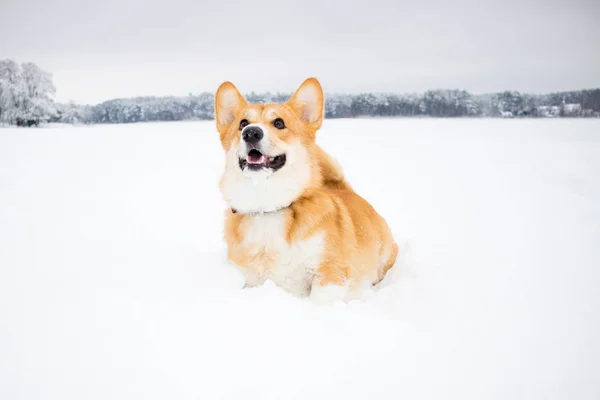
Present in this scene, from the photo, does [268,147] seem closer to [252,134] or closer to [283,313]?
[252,134]

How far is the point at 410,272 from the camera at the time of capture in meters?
3.66

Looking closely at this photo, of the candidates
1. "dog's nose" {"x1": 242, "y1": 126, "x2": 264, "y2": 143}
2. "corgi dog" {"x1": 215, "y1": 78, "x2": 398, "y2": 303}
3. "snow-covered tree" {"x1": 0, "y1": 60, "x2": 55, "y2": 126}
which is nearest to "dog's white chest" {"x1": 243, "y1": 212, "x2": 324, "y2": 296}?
"corgi dog" {"x1": 215, "y1": 78, "x2": 398, "y2": 303}

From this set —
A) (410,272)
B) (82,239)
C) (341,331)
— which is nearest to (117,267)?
(82,239)

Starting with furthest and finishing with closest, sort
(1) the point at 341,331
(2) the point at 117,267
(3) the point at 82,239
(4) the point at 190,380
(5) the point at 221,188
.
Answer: (3) the point at 82,239 < (2) the point at 117,267 < (5) the point at 221,188 < (1) the point at 341,331 < (4) the point at 190,380

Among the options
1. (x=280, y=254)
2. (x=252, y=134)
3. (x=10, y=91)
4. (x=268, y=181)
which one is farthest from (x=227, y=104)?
(x=10, y=91)

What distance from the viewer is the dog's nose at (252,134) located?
2.79 m

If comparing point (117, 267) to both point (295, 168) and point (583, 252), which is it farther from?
point (583, 252)

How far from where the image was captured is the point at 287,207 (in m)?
3.00

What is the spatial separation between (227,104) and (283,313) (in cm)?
174

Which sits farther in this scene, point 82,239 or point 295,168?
point 82,239

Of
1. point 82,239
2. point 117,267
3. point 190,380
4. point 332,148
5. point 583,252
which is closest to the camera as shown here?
point 190,380

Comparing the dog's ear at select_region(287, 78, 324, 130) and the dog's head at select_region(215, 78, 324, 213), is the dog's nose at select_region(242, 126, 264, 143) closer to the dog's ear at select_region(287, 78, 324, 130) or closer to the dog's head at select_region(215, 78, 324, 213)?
the dog's head at select_region(215, 78, 324, 213)

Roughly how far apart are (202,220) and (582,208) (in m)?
5.52

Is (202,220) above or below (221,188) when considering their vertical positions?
below
